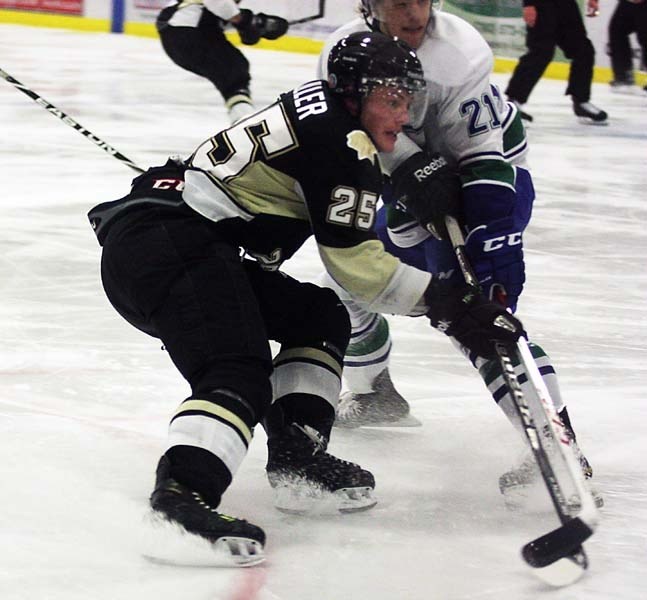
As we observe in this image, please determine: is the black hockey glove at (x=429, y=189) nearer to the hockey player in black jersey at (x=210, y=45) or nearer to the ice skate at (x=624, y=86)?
the hockey player in black jersey at (x=210, y=45)

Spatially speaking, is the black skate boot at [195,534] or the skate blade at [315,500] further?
the skate blade at [315,500]

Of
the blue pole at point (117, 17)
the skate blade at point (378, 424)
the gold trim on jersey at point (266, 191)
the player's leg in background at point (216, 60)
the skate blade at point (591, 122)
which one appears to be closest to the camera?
the gold trim on jersey at point (266, 191)

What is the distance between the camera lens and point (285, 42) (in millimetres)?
10586

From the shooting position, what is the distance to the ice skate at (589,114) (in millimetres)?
7254

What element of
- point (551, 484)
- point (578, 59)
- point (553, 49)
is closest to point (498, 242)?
point (551, 484)

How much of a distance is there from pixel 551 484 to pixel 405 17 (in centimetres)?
91

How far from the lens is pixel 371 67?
2.00m

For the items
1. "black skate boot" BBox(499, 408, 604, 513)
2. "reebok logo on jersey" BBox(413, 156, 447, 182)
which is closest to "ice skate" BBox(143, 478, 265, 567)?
"black skate boot" BBox(499, 408, 604, 513)

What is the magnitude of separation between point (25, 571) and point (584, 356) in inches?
67.9

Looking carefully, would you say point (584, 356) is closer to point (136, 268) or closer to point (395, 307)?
point (395, 307)

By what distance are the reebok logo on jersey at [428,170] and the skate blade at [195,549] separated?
795mm

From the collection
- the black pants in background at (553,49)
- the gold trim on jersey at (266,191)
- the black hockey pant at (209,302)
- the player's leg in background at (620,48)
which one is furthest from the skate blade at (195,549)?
the player's leg in background at (620,48)

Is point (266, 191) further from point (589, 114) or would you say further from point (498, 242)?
point (589, 114)

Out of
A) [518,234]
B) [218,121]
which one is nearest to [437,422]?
[518,234]
